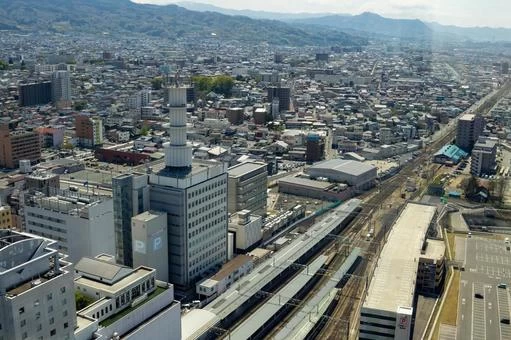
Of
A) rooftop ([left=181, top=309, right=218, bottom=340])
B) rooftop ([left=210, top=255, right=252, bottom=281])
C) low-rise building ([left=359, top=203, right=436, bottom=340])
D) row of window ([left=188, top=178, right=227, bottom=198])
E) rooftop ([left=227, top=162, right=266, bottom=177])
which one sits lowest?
rooftop ([left=181, top=309, right=218, bottom=340])

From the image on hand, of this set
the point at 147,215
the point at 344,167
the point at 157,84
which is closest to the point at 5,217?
the point at 147,215

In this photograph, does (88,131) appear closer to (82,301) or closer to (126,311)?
(82,301)

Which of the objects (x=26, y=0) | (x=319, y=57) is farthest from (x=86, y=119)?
(x=26, y=0)

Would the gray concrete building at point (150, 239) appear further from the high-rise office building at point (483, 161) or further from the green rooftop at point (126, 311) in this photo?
the high-rise office building at point (483, 161)

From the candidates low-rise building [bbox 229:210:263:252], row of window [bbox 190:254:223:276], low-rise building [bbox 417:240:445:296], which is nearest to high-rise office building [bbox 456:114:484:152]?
low-rise building [bbox 417:240:445:296]

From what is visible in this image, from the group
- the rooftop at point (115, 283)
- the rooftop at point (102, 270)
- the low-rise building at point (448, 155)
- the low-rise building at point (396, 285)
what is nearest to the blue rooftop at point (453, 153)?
the low-rise building at point (448, 155)

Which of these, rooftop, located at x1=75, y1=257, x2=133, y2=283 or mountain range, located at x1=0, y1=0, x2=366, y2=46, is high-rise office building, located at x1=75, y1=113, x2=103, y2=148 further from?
mountain range, located at x1=0, y1=0, x2=366, y2=46
